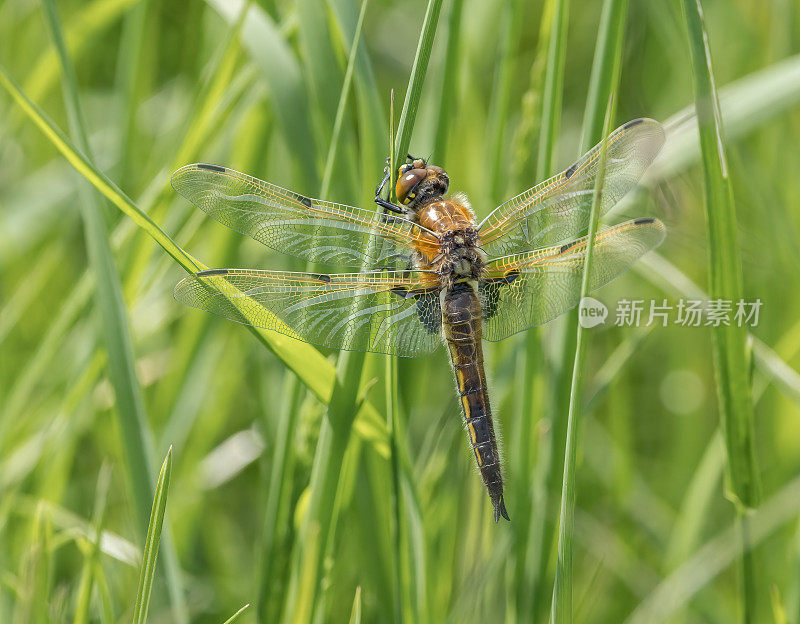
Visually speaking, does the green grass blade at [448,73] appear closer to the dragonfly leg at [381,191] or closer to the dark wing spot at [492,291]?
the dragonfly leg at [381,191]

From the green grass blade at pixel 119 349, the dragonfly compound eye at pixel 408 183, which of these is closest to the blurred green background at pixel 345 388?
the green grass blade at pixel 119 349

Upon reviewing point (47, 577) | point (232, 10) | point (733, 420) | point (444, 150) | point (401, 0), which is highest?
point (401, 0)

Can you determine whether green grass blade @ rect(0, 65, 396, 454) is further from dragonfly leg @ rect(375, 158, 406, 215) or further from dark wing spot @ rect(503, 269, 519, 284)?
dark wing spot @ rect(503, 269, 519, 284)

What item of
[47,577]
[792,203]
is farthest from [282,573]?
[792,203]

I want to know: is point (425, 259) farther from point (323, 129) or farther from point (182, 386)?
point (182, 386)

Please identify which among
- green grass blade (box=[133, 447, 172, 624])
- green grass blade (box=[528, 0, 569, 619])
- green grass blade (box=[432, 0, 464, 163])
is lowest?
green grass blade (box=[133, 447, 172, 624])

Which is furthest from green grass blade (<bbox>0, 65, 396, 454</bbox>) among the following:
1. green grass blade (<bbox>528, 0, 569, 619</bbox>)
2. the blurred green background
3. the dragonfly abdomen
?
green grass blade (<bbox>528, 0, 569, 619</bbox>)

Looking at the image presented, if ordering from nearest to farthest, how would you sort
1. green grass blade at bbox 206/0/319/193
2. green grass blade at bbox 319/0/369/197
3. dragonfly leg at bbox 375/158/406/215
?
green grass blade at bbox 319/0/369/197, dragonfly leg at bbox 375/158/406/215, green grass blade at bbox 206/0/319/193
